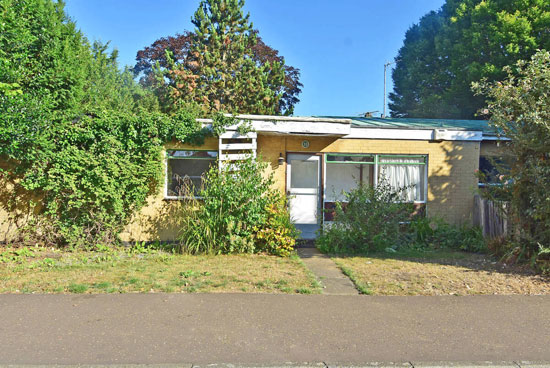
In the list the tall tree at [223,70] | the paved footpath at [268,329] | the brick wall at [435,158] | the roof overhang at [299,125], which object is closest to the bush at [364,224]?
the roof overhang at [299,125]

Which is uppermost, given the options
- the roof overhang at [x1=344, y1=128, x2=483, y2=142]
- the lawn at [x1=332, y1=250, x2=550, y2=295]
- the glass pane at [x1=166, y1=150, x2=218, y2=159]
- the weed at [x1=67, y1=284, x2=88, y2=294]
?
the roof overhang at [x1=344, y1=128, x2=483, y2=142]

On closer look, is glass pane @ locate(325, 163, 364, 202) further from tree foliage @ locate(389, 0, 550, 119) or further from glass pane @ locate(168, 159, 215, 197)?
tree foliage @ locate(389, 0, 550, 119)

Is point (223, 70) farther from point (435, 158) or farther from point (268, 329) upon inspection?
point (268, 329)

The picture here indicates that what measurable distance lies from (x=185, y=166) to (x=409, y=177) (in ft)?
18.6

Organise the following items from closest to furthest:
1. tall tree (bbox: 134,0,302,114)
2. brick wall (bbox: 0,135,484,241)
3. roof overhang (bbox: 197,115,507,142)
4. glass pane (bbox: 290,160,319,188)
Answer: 1. roof overhang (bbox: 197,115,507,142)
2. brick wall (bbox: 0,135,484,241)
3. glass pane (bbox: 290,160,319,188)
4. tall tree (bbox: 134,0,302,114)

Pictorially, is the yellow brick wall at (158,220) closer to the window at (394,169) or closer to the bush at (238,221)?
the bush at (238,221)

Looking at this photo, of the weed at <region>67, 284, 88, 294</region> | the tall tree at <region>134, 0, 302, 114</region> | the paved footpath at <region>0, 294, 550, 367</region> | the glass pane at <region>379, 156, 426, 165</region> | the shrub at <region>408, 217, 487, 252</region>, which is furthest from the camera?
the tall tree at <region>134, 0, 302, 114</region>

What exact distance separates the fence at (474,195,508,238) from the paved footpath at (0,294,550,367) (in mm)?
3062

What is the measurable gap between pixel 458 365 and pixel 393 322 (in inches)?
42.3

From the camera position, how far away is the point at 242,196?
8.44 metres

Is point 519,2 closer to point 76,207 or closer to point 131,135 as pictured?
point 131,135

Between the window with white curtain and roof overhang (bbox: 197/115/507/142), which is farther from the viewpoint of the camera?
the window with white curtain

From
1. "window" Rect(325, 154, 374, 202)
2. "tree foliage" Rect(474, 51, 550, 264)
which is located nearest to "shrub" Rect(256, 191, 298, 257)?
"window" Rect(325, 154, 374, 202)

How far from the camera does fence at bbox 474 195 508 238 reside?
8.55 m
